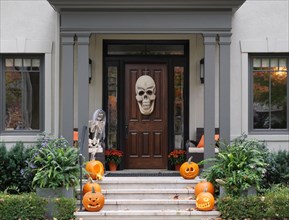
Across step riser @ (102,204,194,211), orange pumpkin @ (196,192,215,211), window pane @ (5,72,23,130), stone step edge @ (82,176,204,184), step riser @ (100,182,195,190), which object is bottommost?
step riser @ (102,204,194,211)

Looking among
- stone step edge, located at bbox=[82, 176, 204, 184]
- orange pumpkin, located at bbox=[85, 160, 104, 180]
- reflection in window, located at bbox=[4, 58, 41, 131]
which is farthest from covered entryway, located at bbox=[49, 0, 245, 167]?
reflection in window, located at bbox=[4, 58, 41, 131]

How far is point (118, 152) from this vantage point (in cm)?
1202

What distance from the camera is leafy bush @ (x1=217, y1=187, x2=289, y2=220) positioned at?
872 cm

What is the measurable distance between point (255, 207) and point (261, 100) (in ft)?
12.0

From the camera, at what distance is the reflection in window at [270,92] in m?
11.8

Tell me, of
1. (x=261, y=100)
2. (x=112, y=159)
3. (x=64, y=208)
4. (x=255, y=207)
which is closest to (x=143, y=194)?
(x=64, y=208)

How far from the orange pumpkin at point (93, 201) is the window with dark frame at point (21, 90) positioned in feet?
10.8

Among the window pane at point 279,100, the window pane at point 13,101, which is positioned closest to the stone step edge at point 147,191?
the window pane at point 13,101

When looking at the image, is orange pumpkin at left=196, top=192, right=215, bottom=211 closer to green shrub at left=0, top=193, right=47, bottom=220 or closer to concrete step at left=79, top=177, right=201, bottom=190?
concrete step at left=79, top=177, right=201, bottom=190

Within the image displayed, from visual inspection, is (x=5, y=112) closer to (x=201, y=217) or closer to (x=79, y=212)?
(x=79, y=212)

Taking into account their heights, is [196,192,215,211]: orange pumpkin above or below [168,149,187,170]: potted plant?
below

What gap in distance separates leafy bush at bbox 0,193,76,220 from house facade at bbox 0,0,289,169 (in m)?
1.77

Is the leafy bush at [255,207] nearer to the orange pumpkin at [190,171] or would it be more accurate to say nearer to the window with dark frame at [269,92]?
the orange pumpkin at [190,171]

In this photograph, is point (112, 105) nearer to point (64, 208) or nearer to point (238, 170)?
point (64, 208)
